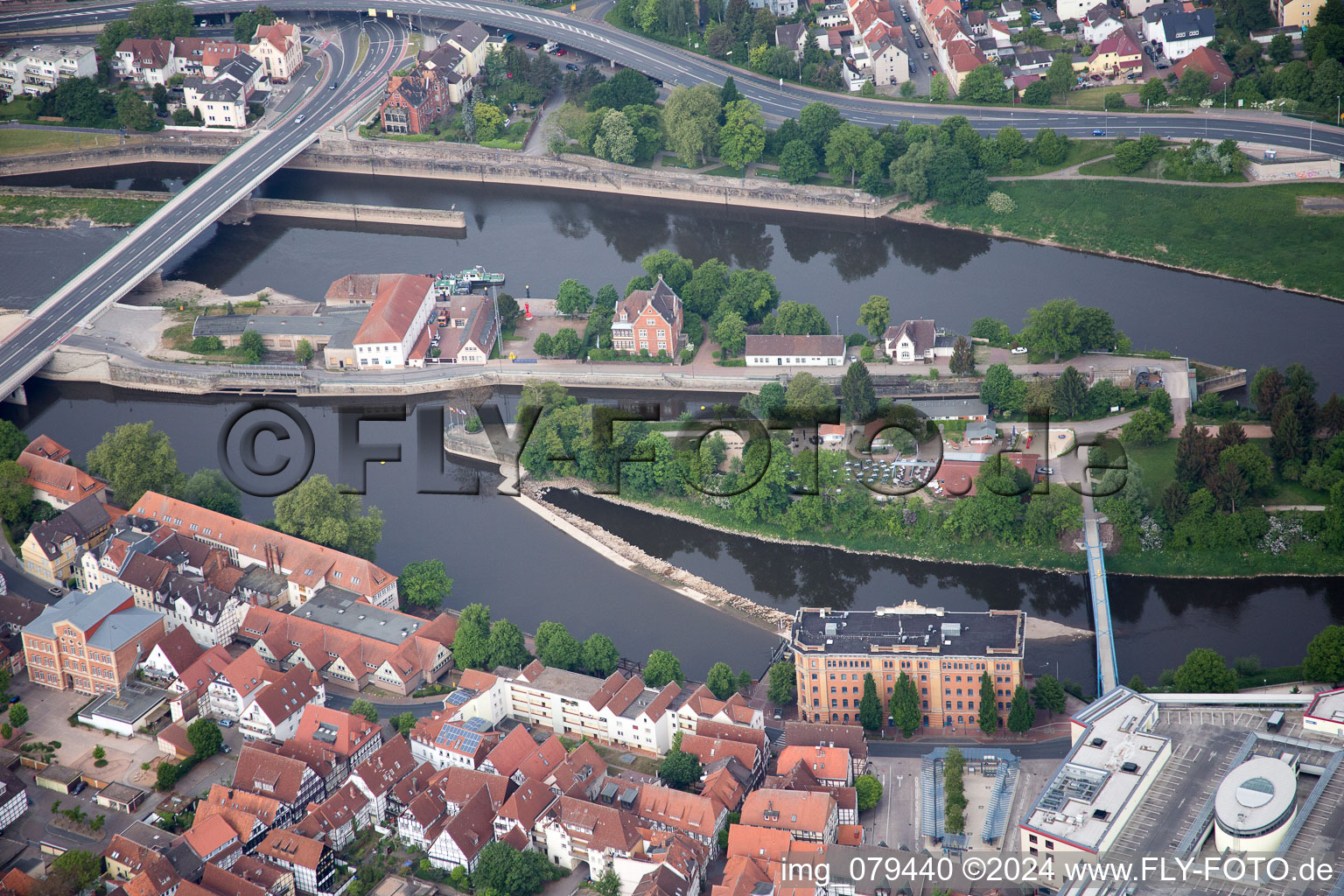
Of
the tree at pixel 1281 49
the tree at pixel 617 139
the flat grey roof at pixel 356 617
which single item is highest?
the tree at pixel 1281 49

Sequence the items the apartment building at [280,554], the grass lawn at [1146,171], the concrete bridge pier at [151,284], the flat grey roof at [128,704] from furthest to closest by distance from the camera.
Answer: the grass lawn at [1146,171] → the concrete bridge pier at [151,284] → the apartment building at [280,554] → the flat grey roof at [128,704]

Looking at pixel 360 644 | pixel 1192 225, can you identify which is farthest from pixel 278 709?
pixel 1192 225

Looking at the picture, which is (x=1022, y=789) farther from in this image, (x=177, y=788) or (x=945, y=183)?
(x=945, y=183)

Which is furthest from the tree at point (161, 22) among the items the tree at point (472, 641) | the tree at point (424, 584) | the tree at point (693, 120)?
the tree at point (472, 641)

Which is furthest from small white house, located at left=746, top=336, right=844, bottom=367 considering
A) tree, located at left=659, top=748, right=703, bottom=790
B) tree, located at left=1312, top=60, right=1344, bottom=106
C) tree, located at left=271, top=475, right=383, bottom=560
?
tree, located at left=1312, top=60, right=1344, bottom=106

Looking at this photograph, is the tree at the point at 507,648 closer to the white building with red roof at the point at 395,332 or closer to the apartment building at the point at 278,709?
the apartment building at the point at 278,709
